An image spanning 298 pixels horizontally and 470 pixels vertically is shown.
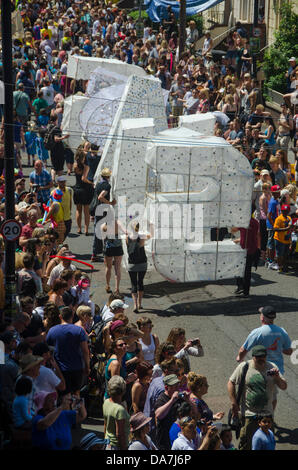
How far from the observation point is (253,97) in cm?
2138

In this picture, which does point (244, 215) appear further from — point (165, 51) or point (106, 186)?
point (165, 51)

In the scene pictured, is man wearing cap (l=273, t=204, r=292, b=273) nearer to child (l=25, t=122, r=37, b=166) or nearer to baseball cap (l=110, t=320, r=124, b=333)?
baseball cap (l=110, t=320, r=124, b=333)

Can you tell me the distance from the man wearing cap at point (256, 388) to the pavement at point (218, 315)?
0.69 metres

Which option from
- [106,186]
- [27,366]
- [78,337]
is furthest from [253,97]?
[27,366]

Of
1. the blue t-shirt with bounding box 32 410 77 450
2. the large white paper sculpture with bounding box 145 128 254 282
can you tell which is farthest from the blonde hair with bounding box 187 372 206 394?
the large white paper sculpture with bounding box 145 128 254 282

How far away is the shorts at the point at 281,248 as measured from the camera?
575 inches

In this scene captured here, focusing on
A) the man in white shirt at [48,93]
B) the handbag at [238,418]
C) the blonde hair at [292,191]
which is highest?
the man in white shirt at [48,93]

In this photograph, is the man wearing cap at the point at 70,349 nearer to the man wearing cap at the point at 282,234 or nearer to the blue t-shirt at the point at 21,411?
the blue t-shirt at the point at 21,411

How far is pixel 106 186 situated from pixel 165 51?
1493cm

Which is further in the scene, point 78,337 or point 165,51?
point 165,51

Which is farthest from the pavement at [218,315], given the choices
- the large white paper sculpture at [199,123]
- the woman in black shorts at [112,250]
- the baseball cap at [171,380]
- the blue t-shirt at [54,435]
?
the large white paper sculpture at [199,123]

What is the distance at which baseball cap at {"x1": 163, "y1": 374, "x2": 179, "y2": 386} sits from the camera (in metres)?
8.26
